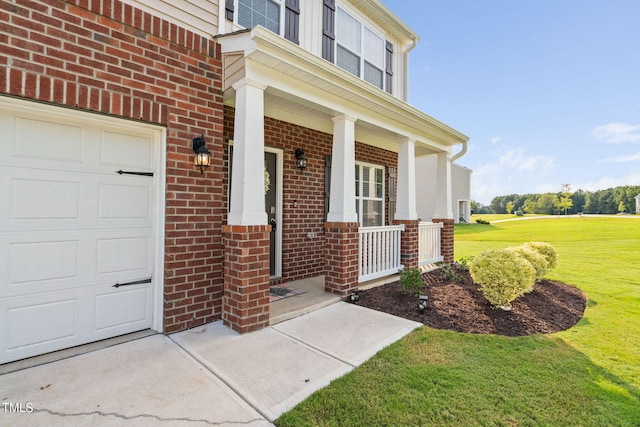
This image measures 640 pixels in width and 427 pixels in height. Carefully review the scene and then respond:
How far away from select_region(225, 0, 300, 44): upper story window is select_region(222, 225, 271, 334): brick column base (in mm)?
3061

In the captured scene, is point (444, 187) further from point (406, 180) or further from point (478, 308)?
point (478, 308)

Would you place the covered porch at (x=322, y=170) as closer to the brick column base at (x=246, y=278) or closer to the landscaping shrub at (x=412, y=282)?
the brick column base at (x=246, y=278)

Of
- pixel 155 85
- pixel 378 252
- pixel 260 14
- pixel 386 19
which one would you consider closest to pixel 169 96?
pixel 155 85

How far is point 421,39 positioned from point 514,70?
8258 millimetres

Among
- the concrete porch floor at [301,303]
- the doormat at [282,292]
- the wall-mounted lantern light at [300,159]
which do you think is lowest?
the concrete porch floor at [301,303]

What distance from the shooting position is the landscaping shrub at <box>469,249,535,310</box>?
3967 millimetres

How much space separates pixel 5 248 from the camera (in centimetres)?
250

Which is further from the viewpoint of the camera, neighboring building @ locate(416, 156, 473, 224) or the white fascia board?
neighboring building @ locate(416, 156, 473, 224)

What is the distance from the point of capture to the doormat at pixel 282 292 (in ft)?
14.2

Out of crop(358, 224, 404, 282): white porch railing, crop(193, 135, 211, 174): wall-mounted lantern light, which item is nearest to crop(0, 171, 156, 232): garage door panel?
crop(193, 135, 211, 174): wall-mounted lantern light

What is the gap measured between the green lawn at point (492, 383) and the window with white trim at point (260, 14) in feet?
16.0

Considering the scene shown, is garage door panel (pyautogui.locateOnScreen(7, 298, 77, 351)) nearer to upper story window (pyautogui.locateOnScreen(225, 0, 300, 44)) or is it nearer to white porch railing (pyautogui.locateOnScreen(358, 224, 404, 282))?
white porch railing (pyautogui.locateOnScreen(358, 224, 404, 282))

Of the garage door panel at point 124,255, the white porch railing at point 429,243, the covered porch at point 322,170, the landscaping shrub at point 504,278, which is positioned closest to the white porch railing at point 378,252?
the covered porch at point 322,170

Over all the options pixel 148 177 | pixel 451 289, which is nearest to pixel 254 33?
pixel 148 177
